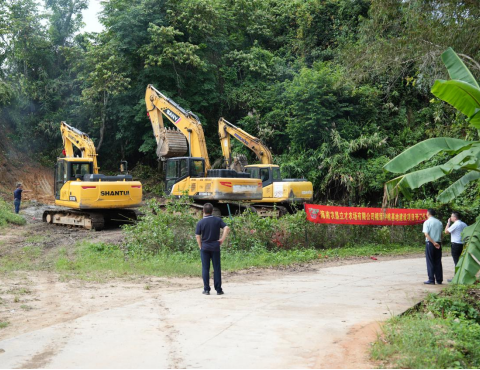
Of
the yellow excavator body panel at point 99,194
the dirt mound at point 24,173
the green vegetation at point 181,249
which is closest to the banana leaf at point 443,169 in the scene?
the green vegetation at point 181,249

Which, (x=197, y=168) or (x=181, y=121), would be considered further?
(x=181, y=121)

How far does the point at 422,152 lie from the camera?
8.97 meters

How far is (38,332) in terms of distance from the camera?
6.73 metres

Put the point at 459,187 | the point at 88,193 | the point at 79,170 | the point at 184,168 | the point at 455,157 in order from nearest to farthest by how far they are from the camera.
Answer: the point at 455,157 → the point at 459,187 → the point at 88,193 → the point at 184,168 → the point at 79,170

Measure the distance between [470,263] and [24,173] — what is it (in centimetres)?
2911

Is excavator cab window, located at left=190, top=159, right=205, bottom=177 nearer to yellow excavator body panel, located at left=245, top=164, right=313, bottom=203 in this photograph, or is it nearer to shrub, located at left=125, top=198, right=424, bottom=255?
yellow excavator body panel, located at left=245, top=164, right=313, bottom=203

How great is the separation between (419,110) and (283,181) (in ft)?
37.0

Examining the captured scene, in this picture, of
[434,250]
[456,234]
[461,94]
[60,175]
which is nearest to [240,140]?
[60,175]

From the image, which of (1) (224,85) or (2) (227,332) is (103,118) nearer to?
A: (1) (224,85)

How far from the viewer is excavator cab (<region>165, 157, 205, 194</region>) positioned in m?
19.8

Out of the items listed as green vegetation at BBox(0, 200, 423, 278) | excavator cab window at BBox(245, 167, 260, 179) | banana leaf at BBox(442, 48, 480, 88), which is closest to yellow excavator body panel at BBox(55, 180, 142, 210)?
green vegetation at BBox(0, 200, 423, 278)

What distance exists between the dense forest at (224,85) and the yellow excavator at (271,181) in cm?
398

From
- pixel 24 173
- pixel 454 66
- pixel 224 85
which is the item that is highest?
pixel 224 85

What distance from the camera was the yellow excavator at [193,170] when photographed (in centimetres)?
1884
